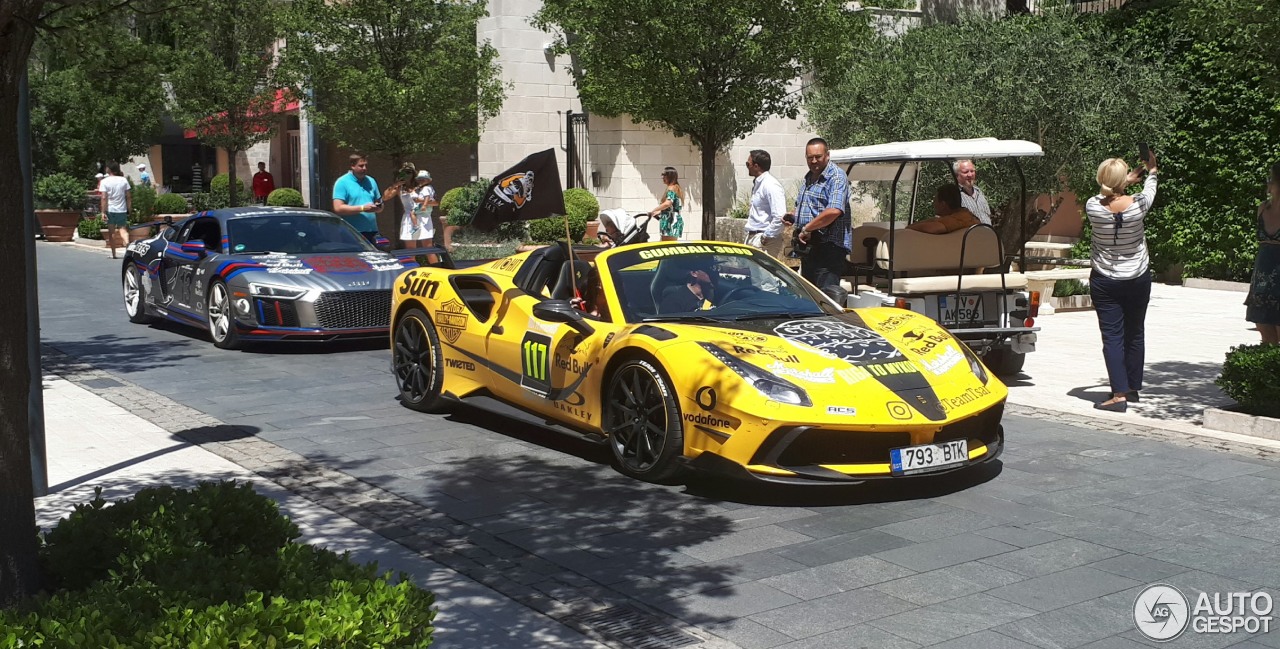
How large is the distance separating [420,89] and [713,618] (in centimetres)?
2027

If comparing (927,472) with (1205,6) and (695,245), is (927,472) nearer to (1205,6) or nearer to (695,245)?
(695,245)

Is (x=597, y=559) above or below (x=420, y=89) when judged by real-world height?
below

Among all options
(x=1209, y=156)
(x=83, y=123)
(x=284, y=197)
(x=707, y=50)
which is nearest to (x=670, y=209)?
(x=707, y=50)

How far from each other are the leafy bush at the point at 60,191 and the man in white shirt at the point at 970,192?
2814cm

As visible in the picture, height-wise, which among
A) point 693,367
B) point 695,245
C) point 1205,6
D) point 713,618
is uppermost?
point 1205,6

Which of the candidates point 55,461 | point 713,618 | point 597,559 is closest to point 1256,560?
point 713,618

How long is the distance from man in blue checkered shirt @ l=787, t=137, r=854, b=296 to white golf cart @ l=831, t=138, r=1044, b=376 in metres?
0.31

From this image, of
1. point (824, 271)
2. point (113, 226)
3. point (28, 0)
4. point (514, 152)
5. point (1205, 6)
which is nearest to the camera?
point (28, 0)

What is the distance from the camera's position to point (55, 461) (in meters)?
8.16

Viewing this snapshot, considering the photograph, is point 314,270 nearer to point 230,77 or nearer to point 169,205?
point 230,77

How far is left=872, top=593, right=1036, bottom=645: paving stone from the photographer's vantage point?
5051 millimetres

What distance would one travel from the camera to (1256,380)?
9008 millimetres

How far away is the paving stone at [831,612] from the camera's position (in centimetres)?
517

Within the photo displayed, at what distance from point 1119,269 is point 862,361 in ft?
11.7
